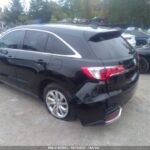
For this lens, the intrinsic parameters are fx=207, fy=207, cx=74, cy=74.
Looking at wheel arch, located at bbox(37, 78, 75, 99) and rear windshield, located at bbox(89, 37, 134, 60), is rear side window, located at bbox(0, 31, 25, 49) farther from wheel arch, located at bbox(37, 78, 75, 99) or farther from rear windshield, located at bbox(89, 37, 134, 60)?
rear windshield, located at bbox(89, 37, 134, 60)

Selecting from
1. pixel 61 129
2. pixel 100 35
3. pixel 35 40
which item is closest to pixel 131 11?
pixel 35 40

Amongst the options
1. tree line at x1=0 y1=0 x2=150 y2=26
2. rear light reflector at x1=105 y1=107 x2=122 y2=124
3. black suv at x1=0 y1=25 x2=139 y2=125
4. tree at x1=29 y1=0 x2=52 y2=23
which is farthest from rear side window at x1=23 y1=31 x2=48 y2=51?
tree at x1=29 y1=0 x2=52 y2=23

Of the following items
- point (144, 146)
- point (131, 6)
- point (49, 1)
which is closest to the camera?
point (144, 146)

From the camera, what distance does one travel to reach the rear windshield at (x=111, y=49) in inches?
128

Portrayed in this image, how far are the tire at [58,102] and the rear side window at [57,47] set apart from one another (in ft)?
1.92

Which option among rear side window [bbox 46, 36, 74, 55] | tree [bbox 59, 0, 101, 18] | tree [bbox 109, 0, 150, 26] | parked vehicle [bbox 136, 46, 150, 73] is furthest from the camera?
tree [bbox 59, 0, 101, 18]

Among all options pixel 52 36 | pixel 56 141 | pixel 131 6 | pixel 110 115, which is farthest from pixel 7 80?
pixel 131 6

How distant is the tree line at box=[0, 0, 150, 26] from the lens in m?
22.8

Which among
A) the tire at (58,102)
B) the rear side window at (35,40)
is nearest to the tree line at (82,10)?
the rear side window at (35,40)

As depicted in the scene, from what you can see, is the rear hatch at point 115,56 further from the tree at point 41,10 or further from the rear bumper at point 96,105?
the tree at point 41,10

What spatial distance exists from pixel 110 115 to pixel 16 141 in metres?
1.53

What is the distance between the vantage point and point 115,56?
3.37 meters

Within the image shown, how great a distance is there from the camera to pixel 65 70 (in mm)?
3369

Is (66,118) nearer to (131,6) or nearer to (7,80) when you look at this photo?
(7,80)
